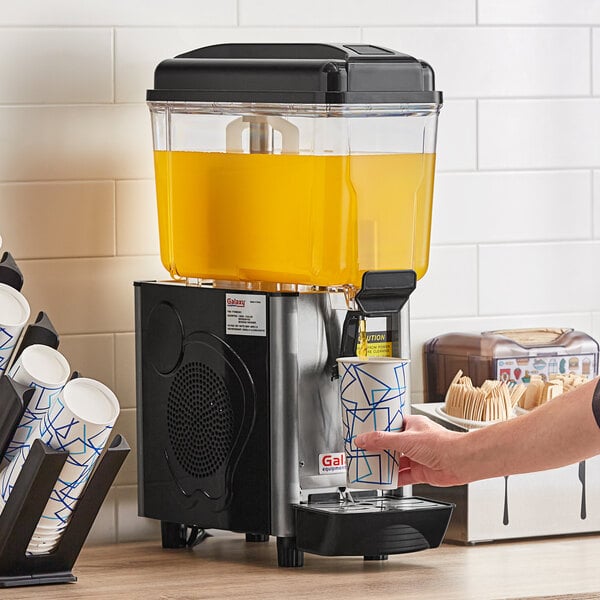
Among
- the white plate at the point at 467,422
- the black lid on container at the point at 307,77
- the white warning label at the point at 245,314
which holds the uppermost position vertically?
the black lid on container at the point at 307,77

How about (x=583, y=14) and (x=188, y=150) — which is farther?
(x=583, y=14)

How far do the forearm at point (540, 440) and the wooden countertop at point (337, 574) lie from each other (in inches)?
6.8

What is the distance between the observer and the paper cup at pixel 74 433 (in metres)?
1.51

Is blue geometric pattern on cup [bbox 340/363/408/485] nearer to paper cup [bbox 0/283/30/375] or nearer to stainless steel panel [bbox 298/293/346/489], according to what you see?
stainless steel panel [bbox 298/293/346/489]

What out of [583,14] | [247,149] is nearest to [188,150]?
[247,149]

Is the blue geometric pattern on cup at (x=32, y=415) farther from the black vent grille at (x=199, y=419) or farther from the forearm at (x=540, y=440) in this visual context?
the forearm at (x=540, y=440)

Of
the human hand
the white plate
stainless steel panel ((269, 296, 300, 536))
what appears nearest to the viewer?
the human hand

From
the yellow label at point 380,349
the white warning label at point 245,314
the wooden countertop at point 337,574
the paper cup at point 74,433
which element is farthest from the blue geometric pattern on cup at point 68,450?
the yellow label at point 380,349

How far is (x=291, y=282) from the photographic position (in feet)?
5.25

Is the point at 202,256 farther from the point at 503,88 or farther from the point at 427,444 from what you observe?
the point at 503,88

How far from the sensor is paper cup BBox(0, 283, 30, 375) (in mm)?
1551

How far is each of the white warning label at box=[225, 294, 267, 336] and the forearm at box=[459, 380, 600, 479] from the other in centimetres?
29

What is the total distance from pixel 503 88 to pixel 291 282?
634 mm

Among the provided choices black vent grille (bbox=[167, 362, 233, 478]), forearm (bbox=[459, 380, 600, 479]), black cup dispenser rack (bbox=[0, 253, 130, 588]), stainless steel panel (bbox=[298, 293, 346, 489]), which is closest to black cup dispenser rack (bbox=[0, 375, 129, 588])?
black cup dispenser rack (bbox=[0, 253, 130, 588])
